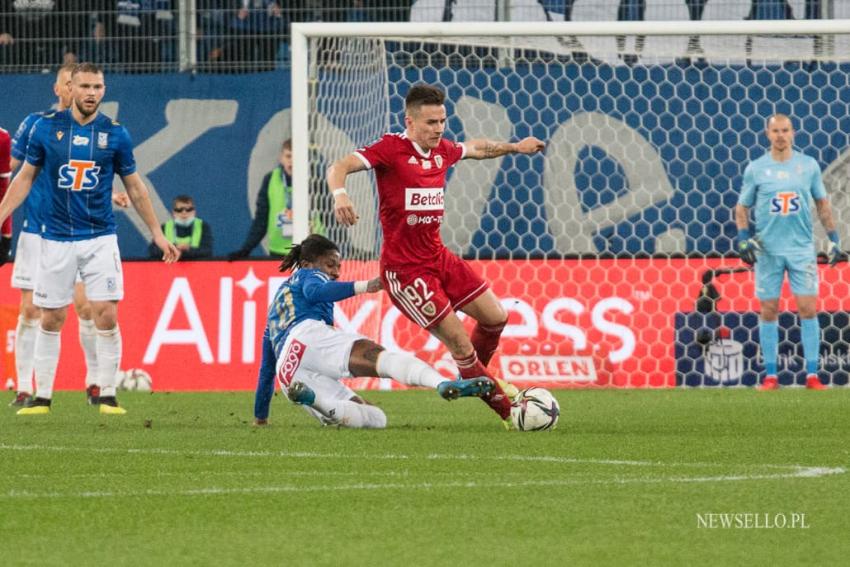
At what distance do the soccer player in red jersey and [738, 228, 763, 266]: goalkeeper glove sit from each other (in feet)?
13.8

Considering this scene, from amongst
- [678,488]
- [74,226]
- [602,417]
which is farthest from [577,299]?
[678,488]

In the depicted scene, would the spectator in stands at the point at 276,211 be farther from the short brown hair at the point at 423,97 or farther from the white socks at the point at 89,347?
the short brown hair at the point at 423,97

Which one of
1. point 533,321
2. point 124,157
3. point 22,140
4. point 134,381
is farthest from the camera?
point 134,381

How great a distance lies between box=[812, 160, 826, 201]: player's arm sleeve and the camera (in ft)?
41.4

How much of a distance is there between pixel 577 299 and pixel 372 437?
5.39 meters

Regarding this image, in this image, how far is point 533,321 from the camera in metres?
13.1

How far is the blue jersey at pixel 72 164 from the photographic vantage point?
9.61 m

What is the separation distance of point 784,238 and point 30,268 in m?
5.62

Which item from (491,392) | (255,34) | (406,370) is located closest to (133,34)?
(255,34)

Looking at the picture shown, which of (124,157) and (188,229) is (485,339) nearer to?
(124,157)

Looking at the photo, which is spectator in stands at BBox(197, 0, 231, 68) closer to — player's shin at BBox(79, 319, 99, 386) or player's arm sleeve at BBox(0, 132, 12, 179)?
player's shin at BBox(79, 319, 99, 386)

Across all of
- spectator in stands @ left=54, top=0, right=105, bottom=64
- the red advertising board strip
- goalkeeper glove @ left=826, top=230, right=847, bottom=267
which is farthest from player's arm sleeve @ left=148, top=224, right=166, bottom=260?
goalkeeper glove @ left=826, top=230, right=847, bottom=267

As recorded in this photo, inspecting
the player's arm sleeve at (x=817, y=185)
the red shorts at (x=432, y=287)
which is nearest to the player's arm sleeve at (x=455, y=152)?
the red shorts at (x=432, y=287)

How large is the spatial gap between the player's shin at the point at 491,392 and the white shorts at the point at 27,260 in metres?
3.37
